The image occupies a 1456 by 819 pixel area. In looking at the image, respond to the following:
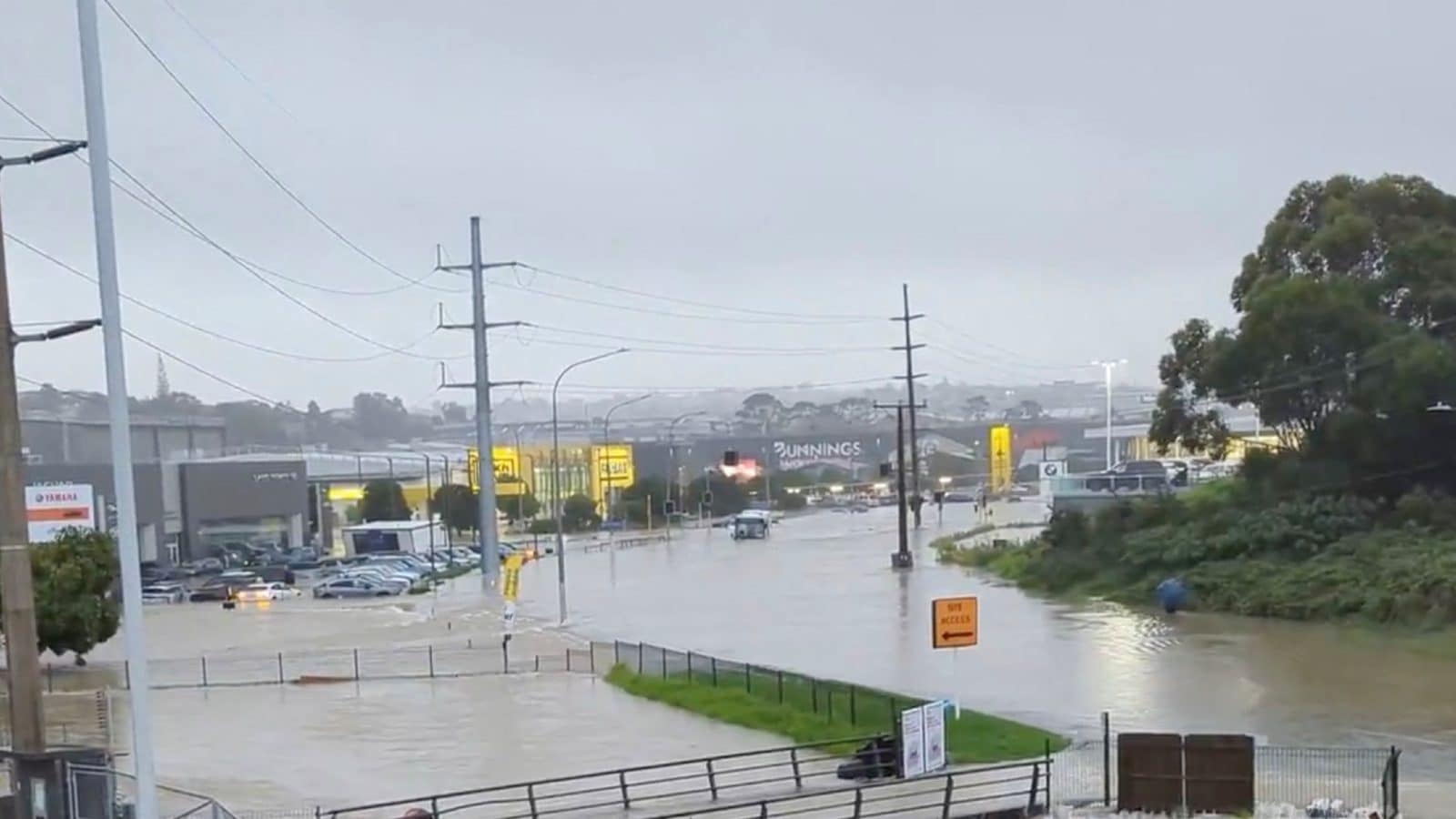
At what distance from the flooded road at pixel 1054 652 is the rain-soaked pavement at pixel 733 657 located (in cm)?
11

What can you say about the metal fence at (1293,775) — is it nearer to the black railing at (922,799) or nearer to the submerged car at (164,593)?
the black railing at (922,799)

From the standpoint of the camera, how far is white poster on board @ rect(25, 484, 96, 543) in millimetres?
47441

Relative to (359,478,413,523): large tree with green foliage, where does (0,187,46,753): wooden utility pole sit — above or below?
above

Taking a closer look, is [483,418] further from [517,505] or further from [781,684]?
[517,505]

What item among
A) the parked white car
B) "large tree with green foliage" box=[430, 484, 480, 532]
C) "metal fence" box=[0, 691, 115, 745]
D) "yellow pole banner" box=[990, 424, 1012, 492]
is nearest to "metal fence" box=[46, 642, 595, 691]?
"metal fence" box=[0, 691, 115, 745]

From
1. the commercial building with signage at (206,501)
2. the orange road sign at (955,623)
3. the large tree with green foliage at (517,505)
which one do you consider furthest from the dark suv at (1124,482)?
the large tree with green foliage at (517,505)

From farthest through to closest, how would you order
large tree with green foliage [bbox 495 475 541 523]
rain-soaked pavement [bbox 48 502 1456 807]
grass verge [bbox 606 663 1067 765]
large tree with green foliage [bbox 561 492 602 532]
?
large tree with green foliage [bbox 495 475 541 523] → large tree with green foliage [bbox 561 492 602 532] → rain-soaked pavement [bbox 48 502 1456 807] → grass verge [bbox 606 663 1067 765]

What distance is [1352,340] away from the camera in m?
59.6

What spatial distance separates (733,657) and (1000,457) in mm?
117127

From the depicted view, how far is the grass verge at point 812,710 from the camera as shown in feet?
94.1

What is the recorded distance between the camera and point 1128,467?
93375 millimetres

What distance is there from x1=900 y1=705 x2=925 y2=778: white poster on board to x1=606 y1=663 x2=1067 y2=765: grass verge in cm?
263

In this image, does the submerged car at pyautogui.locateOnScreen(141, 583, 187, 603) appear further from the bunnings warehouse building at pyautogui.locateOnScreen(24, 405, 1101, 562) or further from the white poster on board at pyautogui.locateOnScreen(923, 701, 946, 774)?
the white poster on board at pyautogui.locateOnScreen(923, 701, 946, 774)

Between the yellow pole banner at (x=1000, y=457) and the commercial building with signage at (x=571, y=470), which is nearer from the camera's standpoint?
the commercial building with signage at (x=571, y=470)
